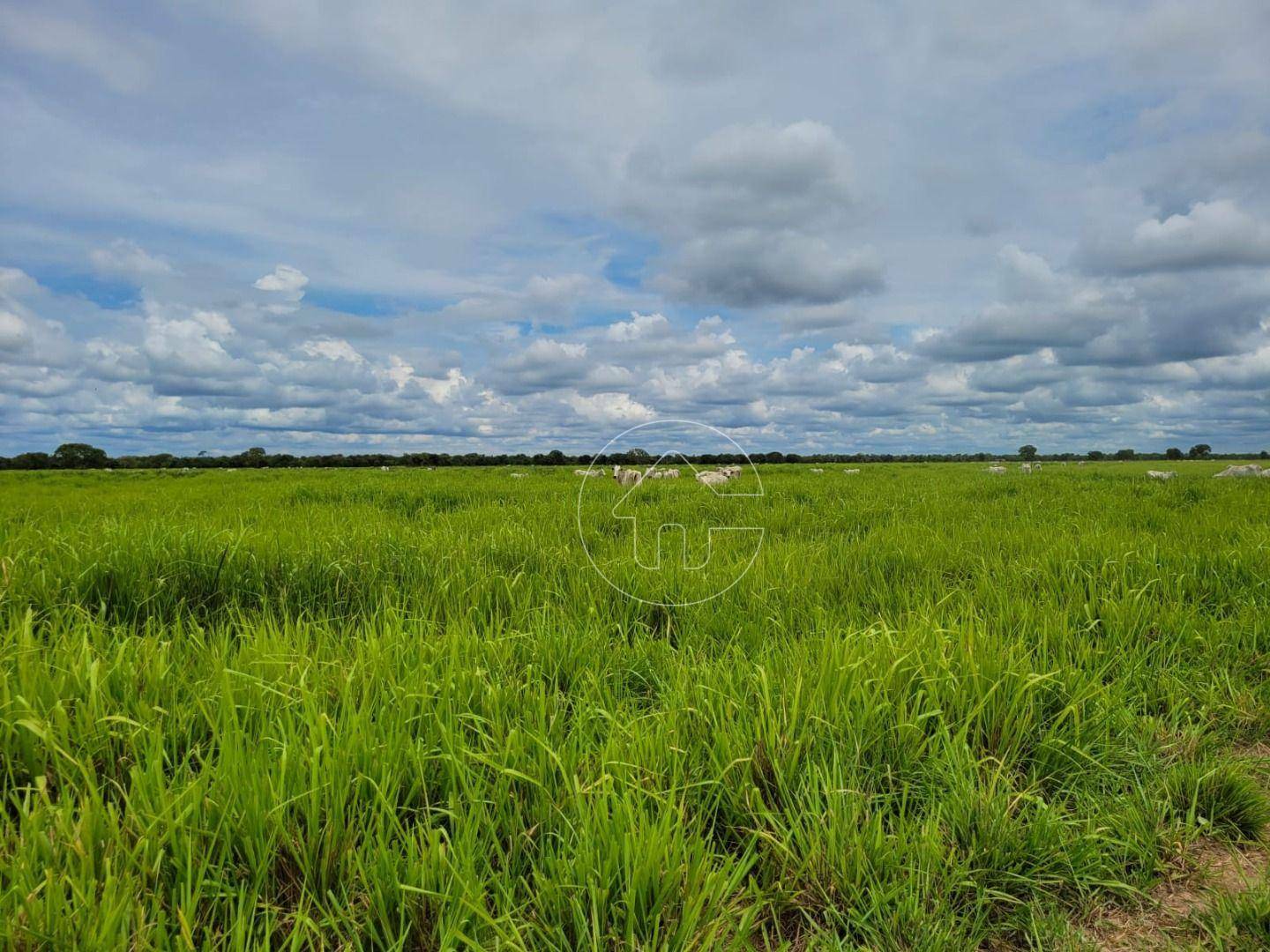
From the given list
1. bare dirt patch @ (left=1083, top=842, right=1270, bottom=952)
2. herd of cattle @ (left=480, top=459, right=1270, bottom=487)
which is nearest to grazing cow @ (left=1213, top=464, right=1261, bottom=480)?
herd of cattle @ (left=480, top=459, right=1270, bottom=487)

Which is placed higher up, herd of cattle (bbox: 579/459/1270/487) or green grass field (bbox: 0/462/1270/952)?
herd of cattle (bbox: 579/459/1270/487)

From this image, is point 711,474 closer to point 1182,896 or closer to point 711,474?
point 711,474

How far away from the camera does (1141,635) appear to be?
3.89 metres

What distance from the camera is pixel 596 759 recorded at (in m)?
2.34

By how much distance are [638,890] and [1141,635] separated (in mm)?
3710

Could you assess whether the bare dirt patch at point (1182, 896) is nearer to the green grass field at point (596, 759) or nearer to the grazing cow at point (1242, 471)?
the green grass field at point (596, 759)

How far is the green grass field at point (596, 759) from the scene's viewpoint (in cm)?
177

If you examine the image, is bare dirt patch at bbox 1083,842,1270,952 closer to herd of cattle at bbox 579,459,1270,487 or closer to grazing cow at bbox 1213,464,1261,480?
herd of cattle at bbox 579,459,1270,487

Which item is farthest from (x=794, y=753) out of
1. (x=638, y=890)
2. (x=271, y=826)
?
(x=271, y=826)

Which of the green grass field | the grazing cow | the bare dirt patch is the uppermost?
the grazing cow

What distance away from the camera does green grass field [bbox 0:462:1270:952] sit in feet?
5.81

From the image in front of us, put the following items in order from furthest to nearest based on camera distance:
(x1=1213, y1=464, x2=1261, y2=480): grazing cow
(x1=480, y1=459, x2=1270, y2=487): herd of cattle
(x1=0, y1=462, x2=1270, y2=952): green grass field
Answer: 1. (x1=1213, y1=464, x2=1261, y2=480): grazing cow
2. (x1=480, y1=459, x2=1270, y2=487): herd of cattle
3. (x1=0, y1=462, x2=1270, y2=952): green grass field

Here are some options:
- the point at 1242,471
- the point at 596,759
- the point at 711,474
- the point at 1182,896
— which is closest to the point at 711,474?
the point at 711,474

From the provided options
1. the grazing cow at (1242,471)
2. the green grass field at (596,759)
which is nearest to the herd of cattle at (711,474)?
the grazing cow at (1242,471)
